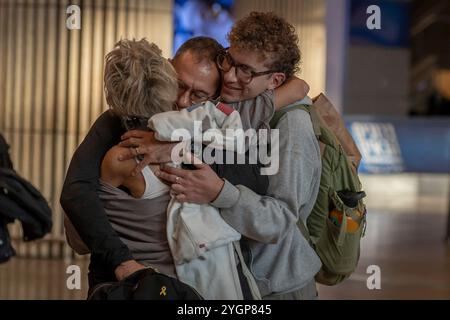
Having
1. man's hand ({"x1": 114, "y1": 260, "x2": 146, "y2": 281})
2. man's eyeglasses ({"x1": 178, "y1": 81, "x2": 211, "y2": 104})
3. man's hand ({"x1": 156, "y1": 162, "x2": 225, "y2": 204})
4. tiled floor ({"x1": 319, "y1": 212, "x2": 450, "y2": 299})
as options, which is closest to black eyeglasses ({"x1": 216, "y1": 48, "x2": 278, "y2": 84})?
man's eyeglasses ({"x1": 178, "y1": 81, "x2": 211, "y2": 104})

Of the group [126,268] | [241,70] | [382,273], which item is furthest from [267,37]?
[382,273]

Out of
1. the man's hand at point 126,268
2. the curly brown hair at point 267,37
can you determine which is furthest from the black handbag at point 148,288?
the curly brown hair at point 267,37

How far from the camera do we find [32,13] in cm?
853

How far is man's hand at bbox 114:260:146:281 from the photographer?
8.64 feet

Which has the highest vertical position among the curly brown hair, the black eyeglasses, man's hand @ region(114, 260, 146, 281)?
the curly brown hair

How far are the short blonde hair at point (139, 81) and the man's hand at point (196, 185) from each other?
19cm

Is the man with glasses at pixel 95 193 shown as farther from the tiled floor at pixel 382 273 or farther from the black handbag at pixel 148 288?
the tiled floor at pixel 382 273

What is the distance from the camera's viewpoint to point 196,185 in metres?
2.62

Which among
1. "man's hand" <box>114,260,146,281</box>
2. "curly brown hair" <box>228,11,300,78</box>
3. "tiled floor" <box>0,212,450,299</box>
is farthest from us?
"tiled floor" <box>0,212,450,299</box>

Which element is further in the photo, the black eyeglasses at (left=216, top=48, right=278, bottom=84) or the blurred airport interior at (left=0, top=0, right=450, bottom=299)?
the blurred airport interior at (left=0, top=0, right=450, bottom=299)

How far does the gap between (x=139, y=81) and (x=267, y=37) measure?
0.41 meters

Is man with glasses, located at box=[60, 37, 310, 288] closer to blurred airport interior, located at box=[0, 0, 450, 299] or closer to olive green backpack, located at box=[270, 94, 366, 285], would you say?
olive green backpack, located at box=[270, 94, 366, 285]

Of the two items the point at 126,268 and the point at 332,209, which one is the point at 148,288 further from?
the point at 332,209

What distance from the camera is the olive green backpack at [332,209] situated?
296 cm
